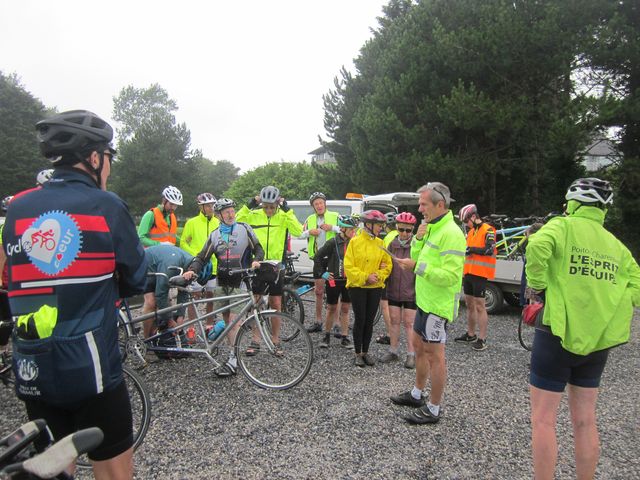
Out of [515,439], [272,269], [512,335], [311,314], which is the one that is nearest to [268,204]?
[272,269]

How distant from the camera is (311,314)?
7664 millimetres

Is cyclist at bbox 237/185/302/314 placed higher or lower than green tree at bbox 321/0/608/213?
lower

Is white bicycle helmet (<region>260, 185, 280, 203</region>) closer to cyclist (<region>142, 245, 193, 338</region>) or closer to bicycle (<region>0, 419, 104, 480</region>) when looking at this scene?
cyclist (<region>142, 245, 193, 338</region>)

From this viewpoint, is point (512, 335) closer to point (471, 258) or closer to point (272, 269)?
point (471, 258)

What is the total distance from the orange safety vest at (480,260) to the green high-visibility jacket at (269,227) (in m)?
2.60

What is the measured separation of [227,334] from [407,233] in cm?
247

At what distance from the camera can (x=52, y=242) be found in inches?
58.6

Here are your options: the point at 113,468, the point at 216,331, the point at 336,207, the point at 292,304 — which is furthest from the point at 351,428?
the point at 336,207

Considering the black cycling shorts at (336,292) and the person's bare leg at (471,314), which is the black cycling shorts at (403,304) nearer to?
the black cycling shorts at (336,292)

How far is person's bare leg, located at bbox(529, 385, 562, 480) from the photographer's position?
2275 mm

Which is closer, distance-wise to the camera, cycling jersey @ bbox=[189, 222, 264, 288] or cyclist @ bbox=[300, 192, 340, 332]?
cycling jersey @ bbox=[189, 222, 264, 288]

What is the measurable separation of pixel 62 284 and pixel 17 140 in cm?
4331

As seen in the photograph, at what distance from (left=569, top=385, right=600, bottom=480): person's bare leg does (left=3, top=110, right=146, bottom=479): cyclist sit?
2.35 m

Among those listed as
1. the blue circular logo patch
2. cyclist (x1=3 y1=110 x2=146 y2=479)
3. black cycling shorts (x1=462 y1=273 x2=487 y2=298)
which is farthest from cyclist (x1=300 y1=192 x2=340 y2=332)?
the blue circular logo patch
